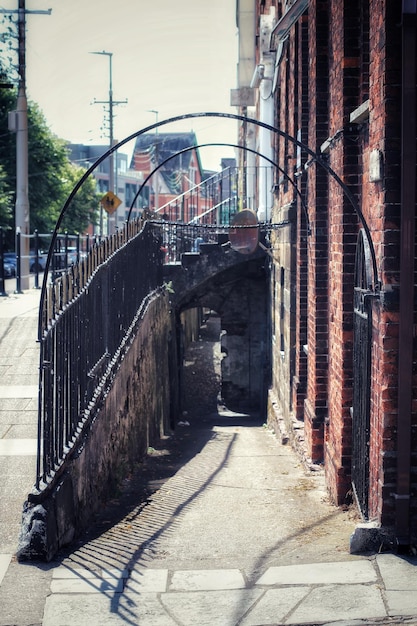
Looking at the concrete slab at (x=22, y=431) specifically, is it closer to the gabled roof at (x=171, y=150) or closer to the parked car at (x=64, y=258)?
the parked car at (x=64, y=258)

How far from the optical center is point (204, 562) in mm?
6152

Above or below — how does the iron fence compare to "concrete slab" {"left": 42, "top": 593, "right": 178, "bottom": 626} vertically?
above

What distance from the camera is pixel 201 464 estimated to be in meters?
10.8

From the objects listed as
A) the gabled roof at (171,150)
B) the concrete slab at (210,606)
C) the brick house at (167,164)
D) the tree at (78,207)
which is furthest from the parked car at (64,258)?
the gabled roof at (171,150)

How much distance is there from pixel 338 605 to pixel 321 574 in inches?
19.8

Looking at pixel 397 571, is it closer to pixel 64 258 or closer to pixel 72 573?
pixel 72 573

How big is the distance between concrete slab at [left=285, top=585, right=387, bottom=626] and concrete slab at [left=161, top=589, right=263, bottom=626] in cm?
33

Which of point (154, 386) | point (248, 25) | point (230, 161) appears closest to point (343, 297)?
point (154, 386)

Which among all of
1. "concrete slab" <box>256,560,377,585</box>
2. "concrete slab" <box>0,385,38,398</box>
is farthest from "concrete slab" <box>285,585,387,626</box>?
"concrete slab" <box>0,385,38,398</box>

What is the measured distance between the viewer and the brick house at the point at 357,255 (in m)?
5.90

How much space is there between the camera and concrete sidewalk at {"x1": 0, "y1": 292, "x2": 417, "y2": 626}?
5.23m

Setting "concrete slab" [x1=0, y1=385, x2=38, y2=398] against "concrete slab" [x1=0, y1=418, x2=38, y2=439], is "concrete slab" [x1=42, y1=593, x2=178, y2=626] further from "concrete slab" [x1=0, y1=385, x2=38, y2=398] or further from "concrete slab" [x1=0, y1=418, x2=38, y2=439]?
"concrete slab" [x1=0, y1=385, x2=38, y2=398]

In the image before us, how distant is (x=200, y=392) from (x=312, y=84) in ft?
45.4

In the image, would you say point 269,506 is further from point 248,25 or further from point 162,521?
point 248,25
